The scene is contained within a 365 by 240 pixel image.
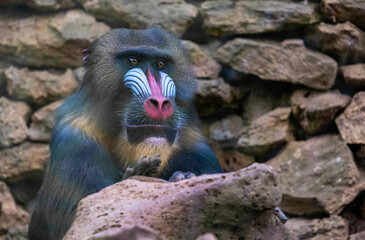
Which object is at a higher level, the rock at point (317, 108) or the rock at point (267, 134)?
the rock at point (317, 108)

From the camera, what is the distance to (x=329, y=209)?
347 centimetres

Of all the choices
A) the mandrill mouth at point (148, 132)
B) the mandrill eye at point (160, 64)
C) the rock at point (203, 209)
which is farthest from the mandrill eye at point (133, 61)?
the rock at point (203, 209)

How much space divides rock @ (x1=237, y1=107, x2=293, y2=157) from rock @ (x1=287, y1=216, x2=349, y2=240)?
71 centimetres

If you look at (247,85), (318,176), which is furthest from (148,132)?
(247,85)

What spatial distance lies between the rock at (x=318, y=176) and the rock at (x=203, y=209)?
6.04ft

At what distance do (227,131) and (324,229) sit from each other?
118cm

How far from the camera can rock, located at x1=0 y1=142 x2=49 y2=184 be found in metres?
4.22

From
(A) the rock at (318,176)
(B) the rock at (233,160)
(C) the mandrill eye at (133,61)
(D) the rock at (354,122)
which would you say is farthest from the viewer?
(B) the rock at (233,160)

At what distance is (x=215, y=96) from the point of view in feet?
13.5

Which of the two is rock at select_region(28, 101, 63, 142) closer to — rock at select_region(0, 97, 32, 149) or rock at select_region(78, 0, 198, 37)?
rock at select_region(0, 97, 32, 149)

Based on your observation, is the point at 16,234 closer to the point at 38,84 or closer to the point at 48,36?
the point at 38,84

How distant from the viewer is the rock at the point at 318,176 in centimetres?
347

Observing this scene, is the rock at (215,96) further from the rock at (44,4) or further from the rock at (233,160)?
the rock at (44,4)

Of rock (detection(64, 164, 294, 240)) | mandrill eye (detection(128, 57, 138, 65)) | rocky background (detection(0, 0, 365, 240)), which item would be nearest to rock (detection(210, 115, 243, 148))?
rocky background (detection(0, 0, 365, 240))
